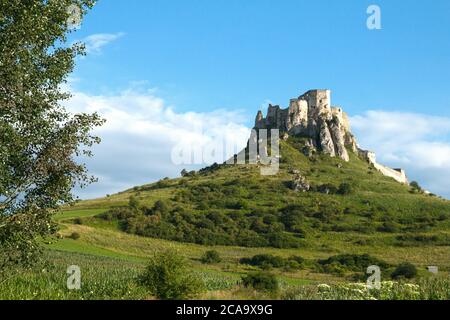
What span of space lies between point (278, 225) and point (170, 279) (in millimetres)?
117386

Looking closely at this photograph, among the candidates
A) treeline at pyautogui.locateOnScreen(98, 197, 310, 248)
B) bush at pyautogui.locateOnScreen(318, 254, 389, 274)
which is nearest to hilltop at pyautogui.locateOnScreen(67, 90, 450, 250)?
treeline at pyautogui.locateOnScreen(98, 197, 310, 248)

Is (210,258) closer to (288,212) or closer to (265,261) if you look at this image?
(265,261)

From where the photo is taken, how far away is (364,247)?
12494 centimetres

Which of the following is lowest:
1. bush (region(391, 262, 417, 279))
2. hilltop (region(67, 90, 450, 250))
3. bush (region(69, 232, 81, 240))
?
bush (region(391, 262, 417, 279))

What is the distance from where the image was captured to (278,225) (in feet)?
477

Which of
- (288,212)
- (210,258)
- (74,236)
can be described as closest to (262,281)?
(210,258)

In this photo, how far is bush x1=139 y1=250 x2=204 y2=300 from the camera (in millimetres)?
A: 29172

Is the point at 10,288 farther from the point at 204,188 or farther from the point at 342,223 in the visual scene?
the point at 204,188

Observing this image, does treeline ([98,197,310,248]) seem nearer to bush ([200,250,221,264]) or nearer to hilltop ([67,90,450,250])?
hilltop ([67,90,450,250])

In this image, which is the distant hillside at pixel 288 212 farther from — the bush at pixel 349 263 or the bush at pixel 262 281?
the bush at pixel 262 281

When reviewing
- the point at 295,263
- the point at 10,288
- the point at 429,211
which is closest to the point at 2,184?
the point at 10,288

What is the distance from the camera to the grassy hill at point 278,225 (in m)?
103

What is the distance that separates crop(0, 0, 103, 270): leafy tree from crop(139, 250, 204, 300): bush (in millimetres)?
Result: 6747

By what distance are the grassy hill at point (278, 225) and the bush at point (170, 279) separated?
179ft
